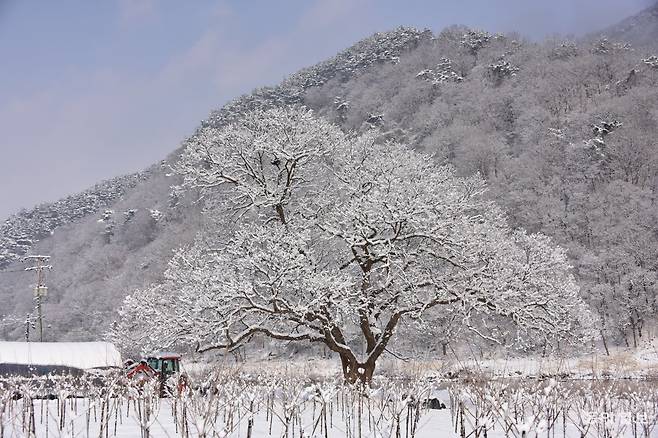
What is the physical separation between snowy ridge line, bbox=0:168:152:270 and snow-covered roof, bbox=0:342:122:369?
251ft

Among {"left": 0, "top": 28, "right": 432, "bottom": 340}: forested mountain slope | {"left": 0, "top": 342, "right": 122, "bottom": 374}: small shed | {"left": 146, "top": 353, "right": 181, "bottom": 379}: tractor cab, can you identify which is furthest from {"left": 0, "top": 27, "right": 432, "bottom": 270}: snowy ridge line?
{"left": 146, "top": 353, "right": 181, "bottom": 379}: tractor cab

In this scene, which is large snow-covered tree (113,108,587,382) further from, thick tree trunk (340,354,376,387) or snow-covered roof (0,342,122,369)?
snow-covered roof (0,342,122,369)

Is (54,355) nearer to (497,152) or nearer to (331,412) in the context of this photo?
(331,412)

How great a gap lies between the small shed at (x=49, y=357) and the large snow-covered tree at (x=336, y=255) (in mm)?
14646

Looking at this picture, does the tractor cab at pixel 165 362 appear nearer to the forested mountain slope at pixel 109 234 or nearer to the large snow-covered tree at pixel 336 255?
the large snow-covered tree at pixel 336 255

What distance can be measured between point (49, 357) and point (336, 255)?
20.9 m

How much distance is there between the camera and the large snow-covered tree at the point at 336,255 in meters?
14.9

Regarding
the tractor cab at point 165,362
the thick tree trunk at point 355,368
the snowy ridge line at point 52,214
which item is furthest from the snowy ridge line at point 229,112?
the thick tree trunk at point 355,368

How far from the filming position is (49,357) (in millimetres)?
30672

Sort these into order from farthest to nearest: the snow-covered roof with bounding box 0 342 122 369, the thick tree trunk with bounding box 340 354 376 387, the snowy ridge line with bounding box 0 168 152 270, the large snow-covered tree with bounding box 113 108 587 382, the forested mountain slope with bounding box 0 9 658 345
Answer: the snowy ridge line with bounding box 0 168 152 270
the forested mountain slope with bounding box 0 9 658 345
the snow-covered roof with bounding box 0 342 122 369
the thick tree trunk with bounding box 340 354 376 387
the large snow-covered tree with bounding box 113 108 587 382

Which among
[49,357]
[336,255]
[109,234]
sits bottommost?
[49,357]

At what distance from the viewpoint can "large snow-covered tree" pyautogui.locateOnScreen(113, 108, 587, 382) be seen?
1492 centimetres

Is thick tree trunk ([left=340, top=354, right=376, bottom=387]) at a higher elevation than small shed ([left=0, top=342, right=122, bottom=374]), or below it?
higher

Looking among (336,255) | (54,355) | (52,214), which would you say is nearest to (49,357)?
(54,355)
